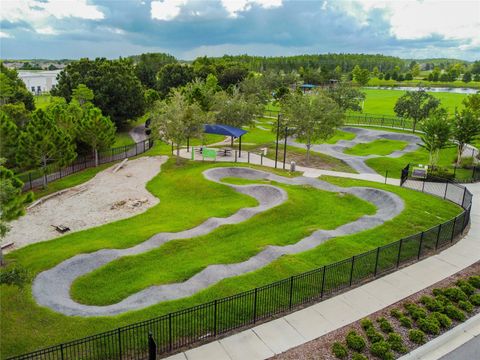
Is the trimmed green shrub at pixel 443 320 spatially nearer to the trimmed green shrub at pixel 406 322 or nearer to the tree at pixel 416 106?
the trimmed green shrub at pixel 406 322

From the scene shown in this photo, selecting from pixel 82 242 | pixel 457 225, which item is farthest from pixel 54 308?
pixel 457 225

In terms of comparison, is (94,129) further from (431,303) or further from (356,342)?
(431,303)

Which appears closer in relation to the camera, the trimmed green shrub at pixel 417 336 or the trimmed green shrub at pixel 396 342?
the trimmed green shrub at pixel 396 342

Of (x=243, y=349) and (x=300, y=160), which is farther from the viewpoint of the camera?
(x=300, y=160)

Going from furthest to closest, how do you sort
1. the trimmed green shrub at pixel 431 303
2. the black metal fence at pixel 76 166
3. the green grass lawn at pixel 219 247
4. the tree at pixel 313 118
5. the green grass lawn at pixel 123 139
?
the green grass lawn at pixel 123 139 < the tree at pixel 313 118 < the black metal fence at pixel 76 166 < the green grass lawn at pixel 219 247 < the trimmed green shrub at pixel 431 303

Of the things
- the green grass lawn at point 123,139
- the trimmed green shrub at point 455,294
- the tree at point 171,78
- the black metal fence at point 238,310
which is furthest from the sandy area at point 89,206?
the tree at point 171,78

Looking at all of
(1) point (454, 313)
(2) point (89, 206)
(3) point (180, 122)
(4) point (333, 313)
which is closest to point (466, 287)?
(1) point (454, 313)

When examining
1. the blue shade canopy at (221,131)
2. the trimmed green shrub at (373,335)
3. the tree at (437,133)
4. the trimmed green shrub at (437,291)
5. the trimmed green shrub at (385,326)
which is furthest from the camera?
the blue shade canopy at (221,131)

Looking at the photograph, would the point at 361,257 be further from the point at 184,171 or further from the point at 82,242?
the point at 184,171
